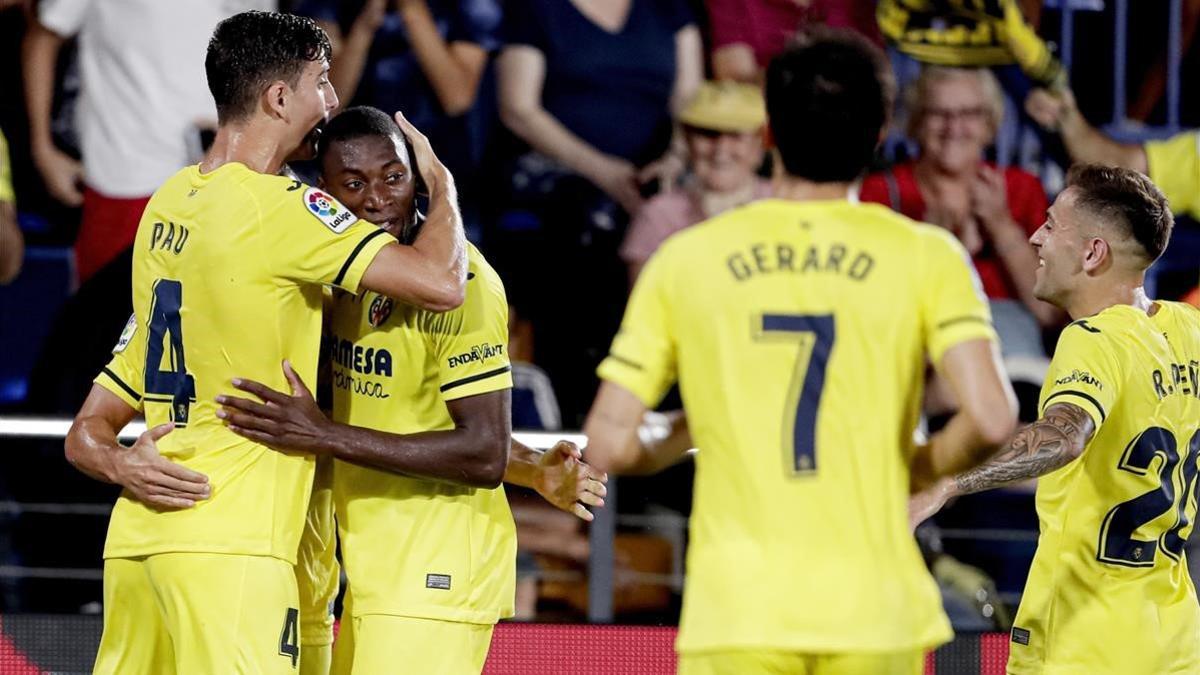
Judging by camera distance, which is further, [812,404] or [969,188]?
[969,188]

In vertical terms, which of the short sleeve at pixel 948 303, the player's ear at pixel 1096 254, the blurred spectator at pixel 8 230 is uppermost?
the blurred spectator at pixel 8 230

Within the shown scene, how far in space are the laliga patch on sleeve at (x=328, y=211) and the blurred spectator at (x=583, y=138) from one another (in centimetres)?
365

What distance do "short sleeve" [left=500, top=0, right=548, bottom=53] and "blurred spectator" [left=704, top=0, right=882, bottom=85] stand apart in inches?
31.8

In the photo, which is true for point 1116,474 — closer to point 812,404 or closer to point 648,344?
point 812,404

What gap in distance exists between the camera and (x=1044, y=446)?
354 centimetres

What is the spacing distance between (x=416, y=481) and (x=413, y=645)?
0.38 m

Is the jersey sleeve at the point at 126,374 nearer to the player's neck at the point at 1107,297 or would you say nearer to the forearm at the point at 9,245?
the player's neck at the point at 1107,297

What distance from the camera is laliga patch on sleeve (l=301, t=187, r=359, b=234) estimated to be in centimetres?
351

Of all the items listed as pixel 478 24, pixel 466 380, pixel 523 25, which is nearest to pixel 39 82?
pixel 478 24

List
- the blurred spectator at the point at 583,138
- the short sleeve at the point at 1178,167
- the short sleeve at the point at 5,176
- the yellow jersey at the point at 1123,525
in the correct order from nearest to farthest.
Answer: the yellow jersey at the point at 1123,525, the short sleeve at the point at 5,176, the blurred spectator at the point at 583,138, the short sleeve at the point at 1178,167

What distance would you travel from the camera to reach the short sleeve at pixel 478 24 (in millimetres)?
7448

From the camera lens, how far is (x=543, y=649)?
5363 mm

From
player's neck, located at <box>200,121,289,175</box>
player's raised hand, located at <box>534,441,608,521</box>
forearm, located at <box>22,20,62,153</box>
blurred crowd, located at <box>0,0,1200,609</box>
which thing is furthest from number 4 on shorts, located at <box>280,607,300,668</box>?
forearm, located at <box>22,20,62,153</box>

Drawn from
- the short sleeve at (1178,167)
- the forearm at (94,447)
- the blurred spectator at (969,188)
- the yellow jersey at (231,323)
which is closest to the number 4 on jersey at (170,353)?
the yellow jersey at (231,323)
